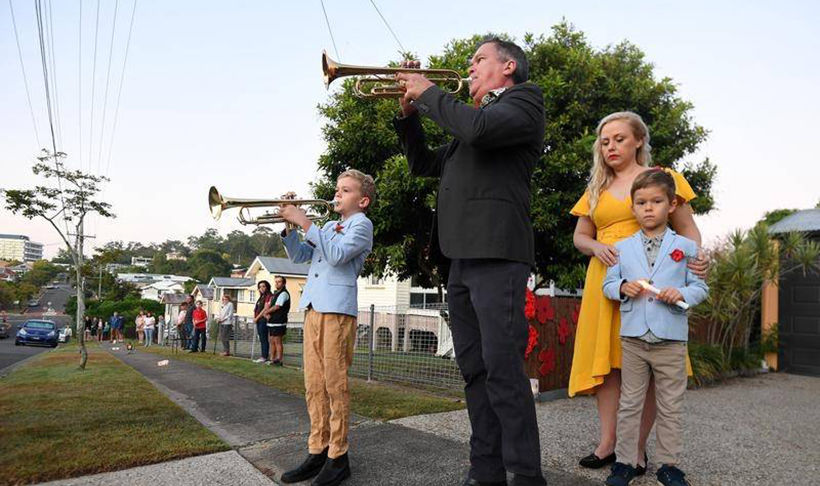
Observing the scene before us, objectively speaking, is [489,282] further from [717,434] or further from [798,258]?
[798,258]

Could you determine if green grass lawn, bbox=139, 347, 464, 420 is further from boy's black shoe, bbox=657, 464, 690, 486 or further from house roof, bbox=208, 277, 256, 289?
house roof, bbox=208, 277, 256, 289

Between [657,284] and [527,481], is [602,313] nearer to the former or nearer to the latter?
[657,284]

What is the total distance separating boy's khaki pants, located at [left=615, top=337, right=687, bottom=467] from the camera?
2.60 m

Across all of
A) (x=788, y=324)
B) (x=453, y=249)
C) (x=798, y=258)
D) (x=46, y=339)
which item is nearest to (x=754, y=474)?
(x=453, y=249)

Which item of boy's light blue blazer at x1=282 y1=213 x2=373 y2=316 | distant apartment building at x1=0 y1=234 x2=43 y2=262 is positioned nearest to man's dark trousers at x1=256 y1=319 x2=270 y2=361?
boy's light blue blazer at x1=282 y1=213 x2=373 y2=316

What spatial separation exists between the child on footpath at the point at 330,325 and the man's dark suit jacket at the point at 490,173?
0.72 meters

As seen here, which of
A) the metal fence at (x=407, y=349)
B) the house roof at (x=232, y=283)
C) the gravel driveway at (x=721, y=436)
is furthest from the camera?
the house roof at (x=232, y=283)

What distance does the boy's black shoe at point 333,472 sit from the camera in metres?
2.51

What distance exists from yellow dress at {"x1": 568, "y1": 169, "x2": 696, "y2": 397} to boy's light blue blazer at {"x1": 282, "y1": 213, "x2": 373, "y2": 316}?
52.2 inches

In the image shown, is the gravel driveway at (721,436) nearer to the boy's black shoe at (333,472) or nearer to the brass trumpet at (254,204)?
the boy's black shoe at (333,472)

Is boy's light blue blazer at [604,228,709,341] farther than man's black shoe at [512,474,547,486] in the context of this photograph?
Yes

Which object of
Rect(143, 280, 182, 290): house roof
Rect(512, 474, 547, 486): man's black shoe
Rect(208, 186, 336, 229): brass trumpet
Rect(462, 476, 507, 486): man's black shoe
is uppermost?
Rect(208, 186, 336, 229): brass trumpet

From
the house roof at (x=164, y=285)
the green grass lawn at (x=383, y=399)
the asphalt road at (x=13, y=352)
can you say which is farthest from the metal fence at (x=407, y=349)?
the house roof at (x=164, y=285)

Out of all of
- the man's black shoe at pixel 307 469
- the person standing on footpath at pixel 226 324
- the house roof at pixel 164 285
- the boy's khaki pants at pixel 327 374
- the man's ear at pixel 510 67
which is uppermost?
the man's ear at pixel 510 67
